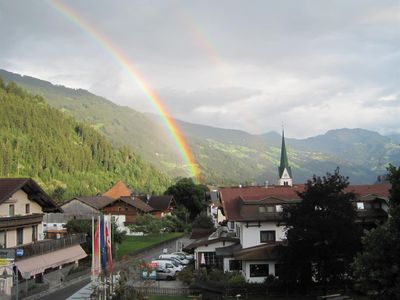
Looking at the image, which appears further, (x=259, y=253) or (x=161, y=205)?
(x=161, y=205)

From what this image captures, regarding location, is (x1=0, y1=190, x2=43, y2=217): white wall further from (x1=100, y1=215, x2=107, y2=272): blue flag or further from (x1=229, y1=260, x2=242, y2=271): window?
(x1=229, y1=260, x2=242, y2=271): window

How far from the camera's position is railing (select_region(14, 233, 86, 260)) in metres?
37.5

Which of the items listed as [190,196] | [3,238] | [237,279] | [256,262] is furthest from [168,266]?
[190,196]

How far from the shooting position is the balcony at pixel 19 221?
3758 cm

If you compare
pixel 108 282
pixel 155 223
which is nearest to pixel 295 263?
pixel 108 282

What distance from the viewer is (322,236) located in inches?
1357

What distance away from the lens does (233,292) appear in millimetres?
37188

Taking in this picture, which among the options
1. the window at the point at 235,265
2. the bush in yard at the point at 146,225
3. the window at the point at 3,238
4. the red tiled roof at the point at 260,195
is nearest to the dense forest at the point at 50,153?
the bush in yard at the point at 146,225

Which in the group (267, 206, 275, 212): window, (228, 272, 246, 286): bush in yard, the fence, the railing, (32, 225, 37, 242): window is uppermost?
(267, 206, 275, 212): window

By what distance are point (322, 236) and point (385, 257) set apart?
14047mm

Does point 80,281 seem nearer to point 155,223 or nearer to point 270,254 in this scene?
point 270,254

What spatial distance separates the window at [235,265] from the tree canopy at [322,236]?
7258mm

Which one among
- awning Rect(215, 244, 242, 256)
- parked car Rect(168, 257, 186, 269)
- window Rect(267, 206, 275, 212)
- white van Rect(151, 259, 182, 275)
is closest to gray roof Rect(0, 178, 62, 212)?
white van Rect(151, 259, 182, 275)

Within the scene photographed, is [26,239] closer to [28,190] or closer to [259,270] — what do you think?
[28,190]
